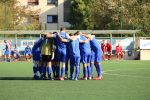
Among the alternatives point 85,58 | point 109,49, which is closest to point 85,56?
point 85,58

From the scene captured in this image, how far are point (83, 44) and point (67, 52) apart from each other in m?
0.66

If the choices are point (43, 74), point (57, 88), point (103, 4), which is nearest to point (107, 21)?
point (103, 4)

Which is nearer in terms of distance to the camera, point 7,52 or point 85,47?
point 85,47

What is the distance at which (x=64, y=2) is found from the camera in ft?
279

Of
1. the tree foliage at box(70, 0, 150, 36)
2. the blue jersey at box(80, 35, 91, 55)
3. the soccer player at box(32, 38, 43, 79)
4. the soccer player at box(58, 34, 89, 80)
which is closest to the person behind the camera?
the soccer player at box(58, 34, 89, 80)

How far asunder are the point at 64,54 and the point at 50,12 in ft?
213

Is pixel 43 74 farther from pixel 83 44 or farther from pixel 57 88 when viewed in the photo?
pixel 57 88

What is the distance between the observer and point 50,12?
85.6m

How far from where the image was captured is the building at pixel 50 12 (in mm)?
84688

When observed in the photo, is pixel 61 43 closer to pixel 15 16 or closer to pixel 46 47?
pixel 46 47

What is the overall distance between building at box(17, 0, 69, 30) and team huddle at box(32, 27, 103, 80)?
62.8 metres

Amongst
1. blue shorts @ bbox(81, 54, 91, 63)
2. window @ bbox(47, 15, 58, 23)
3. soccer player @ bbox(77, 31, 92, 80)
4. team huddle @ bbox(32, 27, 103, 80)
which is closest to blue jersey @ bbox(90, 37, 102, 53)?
team huddle @ bbox(32, 27, 103, 80)

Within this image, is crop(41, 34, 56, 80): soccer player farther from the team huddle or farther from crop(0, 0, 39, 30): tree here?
crop(0, 0, 39, 30): tree

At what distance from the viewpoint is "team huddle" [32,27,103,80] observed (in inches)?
824
